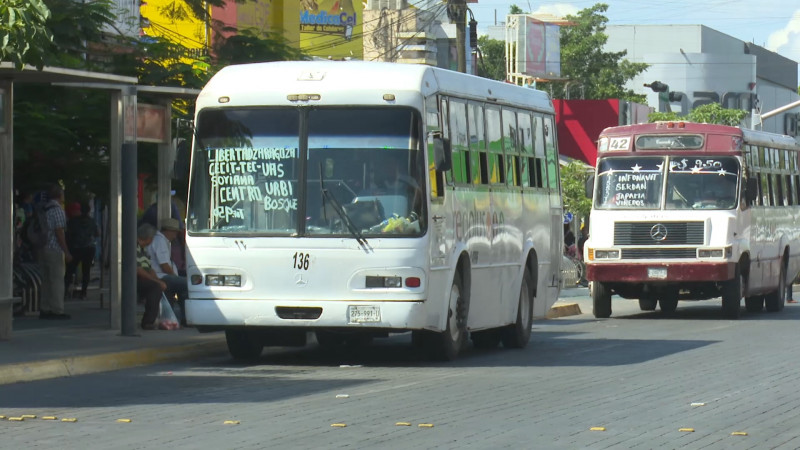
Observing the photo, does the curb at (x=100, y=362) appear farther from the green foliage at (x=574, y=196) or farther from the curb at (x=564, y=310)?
the green foliage at (x=574, y=196)

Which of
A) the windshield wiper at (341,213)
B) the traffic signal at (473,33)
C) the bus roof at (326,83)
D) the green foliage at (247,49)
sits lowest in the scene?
the windshield wiper at (341,213)

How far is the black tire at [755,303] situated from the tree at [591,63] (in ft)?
157

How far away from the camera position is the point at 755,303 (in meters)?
28.8

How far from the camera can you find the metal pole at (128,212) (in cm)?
1722

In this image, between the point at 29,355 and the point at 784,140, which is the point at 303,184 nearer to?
the point at 29,355

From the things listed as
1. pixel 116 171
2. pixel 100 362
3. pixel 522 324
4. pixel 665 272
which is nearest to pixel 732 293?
pixel 665 272

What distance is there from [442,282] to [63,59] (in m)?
7.22

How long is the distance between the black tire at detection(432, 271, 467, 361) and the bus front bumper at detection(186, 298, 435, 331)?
2.08ft

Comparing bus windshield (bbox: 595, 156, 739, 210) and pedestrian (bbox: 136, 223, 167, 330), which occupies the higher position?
bus windshield (bbox: 595, 156, 739, 210)

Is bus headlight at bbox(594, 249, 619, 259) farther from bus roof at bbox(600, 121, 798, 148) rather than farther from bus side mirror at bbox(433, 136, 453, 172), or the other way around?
bus side mirror at bbox(433, 136, 453, 172)

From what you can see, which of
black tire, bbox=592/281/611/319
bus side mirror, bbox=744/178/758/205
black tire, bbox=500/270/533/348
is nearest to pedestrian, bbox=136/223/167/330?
black tire, bbox=500/270/533/348

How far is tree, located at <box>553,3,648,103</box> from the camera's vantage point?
77.0m

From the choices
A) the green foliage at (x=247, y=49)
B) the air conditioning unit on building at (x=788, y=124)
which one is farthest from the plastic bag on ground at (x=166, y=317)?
the air conditioning unit on building at (x=788, y=124)

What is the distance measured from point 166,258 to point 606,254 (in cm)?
910
